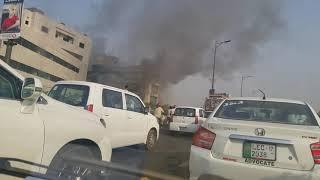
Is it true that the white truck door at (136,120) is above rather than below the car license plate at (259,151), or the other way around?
above

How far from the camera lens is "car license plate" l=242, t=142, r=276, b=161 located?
14.2ft

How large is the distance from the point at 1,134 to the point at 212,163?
2.24m

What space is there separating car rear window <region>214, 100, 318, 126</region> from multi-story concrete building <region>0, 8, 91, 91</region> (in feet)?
149

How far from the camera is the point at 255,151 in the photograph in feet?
14.4

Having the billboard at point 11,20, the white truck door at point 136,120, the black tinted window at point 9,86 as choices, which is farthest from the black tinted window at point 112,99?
the black tinted window at point 9,86

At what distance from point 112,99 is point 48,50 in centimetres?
5841

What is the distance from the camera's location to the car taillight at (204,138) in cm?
463

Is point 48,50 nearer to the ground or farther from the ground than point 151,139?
→ farther from the ground

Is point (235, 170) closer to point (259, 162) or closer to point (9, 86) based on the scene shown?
point (259, 162)

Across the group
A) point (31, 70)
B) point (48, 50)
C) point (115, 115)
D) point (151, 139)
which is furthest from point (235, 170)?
point (48, 50)

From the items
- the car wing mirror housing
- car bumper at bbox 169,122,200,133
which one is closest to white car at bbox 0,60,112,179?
the car wing mirror housing

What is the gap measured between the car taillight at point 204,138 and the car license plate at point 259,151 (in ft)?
1.26

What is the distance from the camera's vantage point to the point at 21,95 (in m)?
3.51

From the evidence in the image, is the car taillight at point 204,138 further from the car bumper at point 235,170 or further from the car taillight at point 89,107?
A: the car taillight at point 89,107
